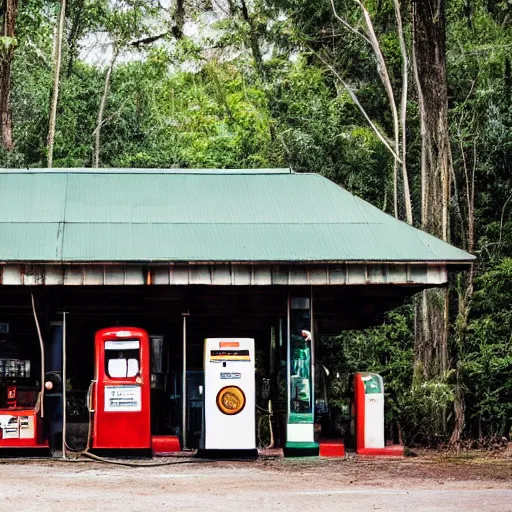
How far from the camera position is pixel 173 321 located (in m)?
20.3

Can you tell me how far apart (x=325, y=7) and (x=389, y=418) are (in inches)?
539

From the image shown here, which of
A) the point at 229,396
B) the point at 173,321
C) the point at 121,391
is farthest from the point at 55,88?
the point at 229,396

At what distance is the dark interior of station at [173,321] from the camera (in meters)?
16.3

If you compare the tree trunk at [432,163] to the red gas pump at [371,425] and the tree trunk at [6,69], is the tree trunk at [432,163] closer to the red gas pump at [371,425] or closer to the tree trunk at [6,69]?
the red gas pump at [371,425]

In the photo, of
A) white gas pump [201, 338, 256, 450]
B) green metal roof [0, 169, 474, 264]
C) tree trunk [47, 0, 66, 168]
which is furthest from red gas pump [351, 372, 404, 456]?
tree trunk [47, 0, 66, 168]

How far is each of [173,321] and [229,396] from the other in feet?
18.7

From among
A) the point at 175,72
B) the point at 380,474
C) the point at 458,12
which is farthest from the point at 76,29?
the point at 380,474

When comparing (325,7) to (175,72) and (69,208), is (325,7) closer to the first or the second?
(175,72)

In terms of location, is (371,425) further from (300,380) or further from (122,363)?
(122,363)

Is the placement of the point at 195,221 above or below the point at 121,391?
above

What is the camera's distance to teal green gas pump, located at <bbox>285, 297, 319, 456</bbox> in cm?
1504

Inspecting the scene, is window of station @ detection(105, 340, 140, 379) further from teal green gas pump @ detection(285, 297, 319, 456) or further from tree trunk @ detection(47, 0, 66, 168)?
tree trunk @ detection(47, 0, 66, 168)

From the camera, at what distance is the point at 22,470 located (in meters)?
13.1

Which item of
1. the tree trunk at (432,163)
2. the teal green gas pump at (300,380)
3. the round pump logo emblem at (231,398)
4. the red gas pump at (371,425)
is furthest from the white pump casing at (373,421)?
the tree trunk at (432,163)
